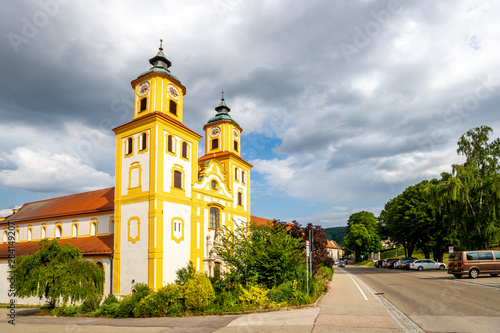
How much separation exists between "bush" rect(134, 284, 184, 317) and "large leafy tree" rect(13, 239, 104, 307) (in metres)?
5.23

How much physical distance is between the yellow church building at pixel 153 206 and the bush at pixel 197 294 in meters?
6.10

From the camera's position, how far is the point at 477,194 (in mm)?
32188

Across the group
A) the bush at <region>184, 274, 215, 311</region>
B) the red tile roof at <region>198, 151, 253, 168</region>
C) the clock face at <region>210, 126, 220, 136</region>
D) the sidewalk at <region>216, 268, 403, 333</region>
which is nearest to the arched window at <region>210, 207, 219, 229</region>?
the red tile roof at <region>198, 151, 253, 168</region>

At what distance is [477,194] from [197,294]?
30.3 m

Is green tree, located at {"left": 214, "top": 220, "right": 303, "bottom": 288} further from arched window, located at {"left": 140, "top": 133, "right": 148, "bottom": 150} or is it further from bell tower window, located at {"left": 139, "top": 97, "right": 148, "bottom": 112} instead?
bell tower window, located at {"left": 139, "top": 97, "right": 148, "bottom": 112}

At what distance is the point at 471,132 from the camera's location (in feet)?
114

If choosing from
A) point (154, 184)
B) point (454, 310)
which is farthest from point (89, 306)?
point (454, 310)

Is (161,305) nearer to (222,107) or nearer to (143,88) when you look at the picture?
(143,88)

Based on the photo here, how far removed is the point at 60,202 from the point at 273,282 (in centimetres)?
2983

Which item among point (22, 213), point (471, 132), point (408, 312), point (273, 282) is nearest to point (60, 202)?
point (22, 213)

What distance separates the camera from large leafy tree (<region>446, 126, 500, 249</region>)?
31031 millimetres

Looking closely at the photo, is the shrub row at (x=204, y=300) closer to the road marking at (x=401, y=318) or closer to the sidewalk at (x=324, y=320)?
the sidewalk at (x=324, y=320)

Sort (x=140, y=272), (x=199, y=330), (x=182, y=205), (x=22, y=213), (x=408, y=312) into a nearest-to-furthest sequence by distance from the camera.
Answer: (x=199, y=330) < (x=408, y=312) < (x=140, y=272) < (x=182, y=205) < (x=22, y=213)

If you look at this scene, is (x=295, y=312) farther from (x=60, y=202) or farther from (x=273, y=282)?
(x=60, y=202)
